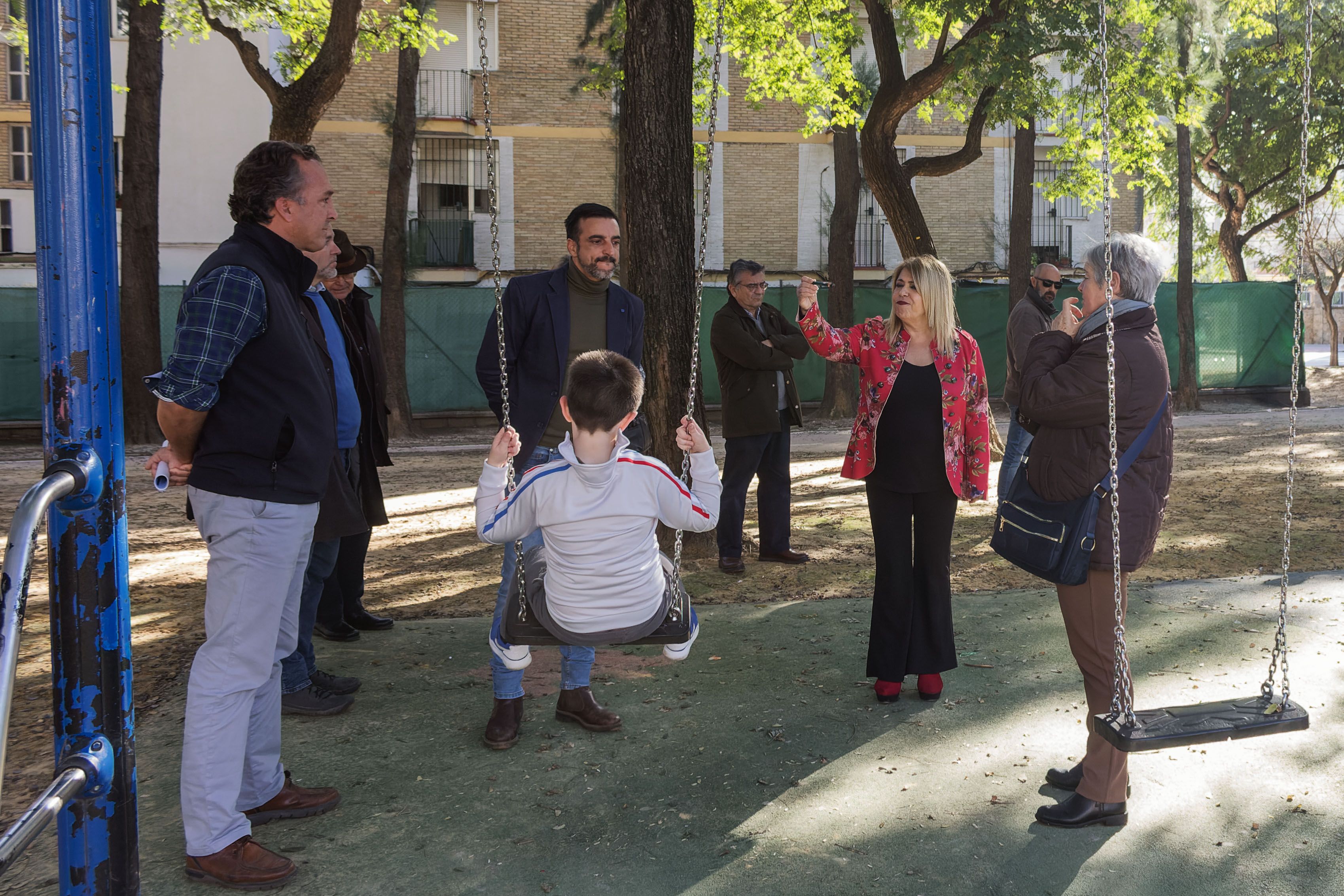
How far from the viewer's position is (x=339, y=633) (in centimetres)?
544

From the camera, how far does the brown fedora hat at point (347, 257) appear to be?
5.12 metres

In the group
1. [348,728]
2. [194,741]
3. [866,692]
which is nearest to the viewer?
[194,741]

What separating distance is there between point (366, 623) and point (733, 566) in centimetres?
239

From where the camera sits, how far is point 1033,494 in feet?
11.8

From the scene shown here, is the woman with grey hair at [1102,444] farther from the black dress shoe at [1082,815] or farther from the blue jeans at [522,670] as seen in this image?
the blue jeans at [522,670]

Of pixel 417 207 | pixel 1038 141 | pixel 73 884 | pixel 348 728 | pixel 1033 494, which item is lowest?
pixel 348 728

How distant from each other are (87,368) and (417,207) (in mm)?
25094

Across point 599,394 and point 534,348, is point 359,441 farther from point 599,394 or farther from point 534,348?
point 599,394

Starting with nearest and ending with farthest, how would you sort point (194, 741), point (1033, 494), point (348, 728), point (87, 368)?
1. point (87, 368)
2. point (194, 741)
3. point (1033, 494)
4. point (348, 728)

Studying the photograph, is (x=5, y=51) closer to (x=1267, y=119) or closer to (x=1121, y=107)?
(x=1121, y=107)

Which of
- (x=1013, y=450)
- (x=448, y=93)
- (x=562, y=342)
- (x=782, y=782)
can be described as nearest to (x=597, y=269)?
(x=562, y=342)

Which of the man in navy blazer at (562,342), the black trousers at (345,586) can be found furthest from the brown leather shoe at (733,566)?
the man in navy blazer at (562,342)

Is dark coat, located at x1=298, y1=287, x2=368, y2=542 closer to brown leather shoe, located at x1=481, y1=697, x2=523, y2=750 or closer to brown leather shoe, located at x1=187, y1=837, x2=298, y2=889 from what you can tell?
brown leather shoe, located at x1=481, y1=697, x2=523, y2=750

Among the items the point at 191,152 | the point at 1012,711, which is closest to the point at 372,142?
the point at 191,152
